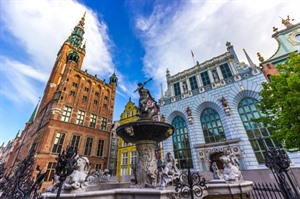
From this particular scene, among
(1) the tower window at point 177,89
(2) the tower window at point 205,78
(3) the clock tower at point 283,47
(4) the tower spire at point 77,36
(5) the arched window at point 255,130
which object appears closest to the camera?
(5) the arched window at point 255,130

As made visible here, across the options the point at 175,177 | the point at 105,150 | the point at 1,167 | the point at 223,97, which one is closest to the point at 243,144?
the point at 223,97

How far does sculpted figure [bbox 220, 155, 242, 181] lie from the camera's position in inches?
229

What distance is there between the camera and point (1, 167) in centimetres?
496

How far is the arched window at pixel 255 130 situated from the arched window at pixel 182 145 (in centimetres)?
691

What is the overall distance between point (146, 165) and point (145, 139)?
3.98 ft

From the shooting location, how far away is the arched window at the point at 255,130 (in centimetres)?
1394

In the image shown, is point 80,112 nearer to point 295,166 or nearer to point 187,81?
point 187,81

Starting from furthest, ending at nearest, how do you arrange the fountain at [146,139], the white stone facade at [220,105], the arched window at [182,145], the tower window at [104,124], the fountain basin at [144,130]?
the tower window at [104,124] → the arched window at [182,145] → the white stone facade at [220,105] → the fountain basin at [144,130] → the fountain at [146,139]

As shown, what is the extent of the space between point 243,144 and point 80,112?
2517cm

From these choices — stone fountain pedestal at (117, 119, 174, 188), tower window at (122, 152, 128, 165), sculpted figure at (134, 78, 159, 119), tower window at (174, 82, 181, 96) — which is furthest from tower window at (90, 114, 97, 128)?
stone fountain pedestal at (117, 119, 174, 188)

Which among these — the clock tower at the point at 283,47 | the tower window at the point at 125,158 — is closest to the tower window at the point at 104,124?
the tower window at the point at 125,158

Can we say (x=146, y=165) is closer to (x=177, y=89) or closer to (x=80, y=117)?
(x=177, y=89)

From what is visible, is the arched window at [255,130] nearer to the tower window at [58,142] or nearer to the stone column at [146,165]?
the stone column at [146,165]

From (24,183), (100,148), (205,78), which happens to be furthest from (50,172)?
(205,78)
